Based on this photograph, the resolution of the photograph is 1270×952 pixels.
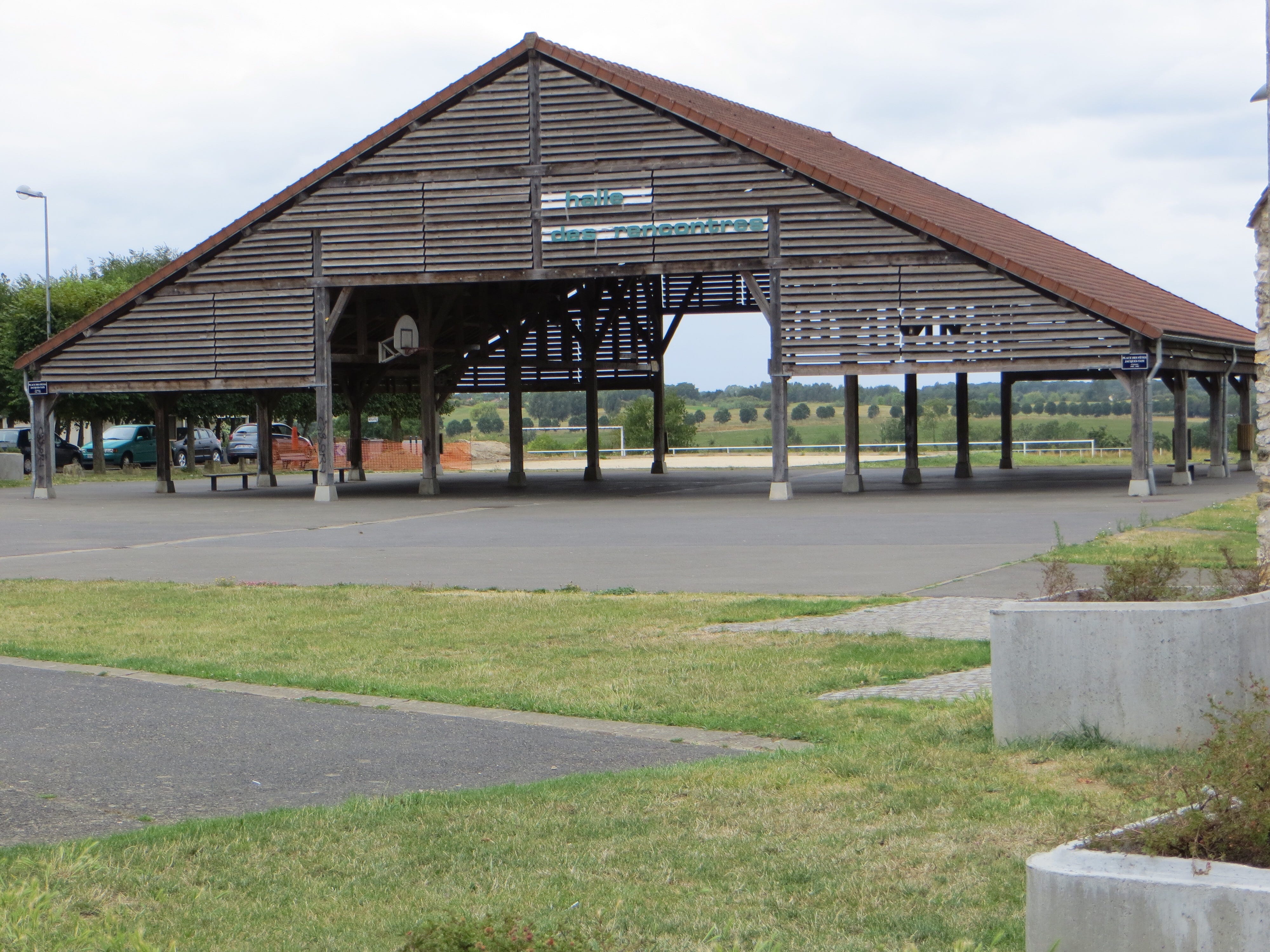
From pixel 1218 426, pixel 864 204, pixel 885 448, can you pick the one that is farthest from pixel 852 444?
pixel 885 448

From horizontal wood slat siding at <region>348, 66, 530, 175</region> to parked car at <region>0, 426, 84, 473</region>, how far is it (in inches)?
1017

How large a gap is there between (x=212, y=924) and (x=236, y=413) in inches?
2242

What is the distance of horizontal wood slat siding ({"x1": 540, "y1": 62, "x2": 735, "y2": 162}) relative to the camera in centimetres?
2866

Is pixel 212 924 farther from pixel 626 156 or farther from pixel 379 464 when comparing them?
pixel 379 464

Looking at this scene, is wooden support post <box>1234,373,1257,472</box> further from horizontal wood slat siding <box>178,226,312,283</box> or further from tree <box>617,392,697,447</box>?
tree <box>617,392,697,447</box>

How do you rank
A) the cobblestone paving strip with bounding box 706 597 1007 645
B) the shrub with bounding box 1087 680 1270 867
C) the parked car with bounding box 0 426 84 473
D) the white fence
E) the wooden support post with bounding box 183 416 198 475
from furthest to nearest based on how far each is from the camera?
the white fence, the wooden support post with bounding box 183 416 198 475, the parked car with bounding box 0 426 84 473, the cobblestone paving strip with bounding box 706 597 1007 645, the shrub with bounding box 1087 680 1270 867

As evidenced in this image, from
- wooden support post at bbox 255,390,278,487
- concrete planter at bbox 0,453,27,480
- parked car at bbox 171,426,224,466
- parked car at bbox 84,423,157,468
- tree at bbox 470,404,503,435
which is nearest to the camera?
wooden support post at bbox 255,390,278,487

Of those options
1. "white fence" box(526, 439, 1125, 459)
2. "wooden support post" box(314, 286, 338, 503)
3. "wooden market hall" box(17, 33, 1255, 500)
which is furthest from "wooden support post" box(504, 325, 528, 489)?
"white fence" box(526, 439, 1125, 459)

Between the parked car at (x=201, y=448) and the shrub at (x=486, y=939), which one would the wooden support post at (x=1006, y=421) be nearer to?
the parked car at (x=201, y=448)

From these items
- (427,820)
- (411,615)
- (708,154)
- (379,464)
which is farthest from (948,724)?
(379,464)

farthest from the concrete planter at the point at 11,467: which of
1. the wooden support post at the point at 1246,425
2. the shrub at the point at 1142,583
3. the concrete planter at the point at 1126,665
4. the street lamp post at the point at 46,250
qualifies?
the concrete planter at the point at 1126,665

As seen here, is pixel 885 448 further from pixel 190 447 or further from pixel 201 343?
pixel 201 343

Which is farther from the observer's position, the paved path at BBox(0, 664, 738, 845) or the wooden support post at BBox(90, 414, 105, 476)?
the wooden support post at BBox(90, 414, 105, 476)

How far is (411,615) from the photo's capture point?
475 inches
